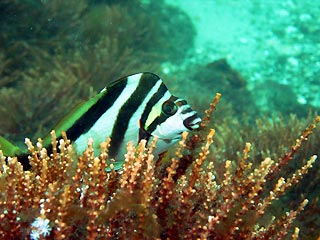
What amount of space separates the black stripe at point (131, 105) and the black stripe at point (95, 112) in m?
0.09

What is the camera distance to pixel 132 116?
2348 millimetres

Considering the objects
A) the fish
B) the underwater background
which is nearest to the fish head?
the fish

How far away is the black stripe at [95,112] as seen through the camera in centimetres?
235

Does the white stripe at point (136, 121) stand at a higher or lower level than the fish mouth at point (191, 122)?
higher

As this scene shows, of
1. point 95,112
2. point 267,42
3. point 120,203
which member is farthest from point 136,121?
point 267,42

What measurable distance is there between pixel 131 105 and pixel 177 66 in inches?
381

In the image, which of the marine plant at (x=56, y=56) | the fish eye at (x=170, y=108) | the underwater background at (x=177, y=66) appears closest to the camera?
the fish eye at (x=170, y=108)

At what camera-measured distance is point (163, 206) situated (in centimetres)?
195

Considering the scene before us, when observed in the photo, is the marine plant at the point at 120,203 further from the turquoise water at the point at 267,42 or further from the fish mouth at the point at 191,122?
the turquoise water at the point at 267,42

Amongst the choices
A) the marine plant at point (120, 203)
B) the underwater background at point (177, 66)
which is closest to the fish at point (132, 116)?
the marine plant at point (120, 203)

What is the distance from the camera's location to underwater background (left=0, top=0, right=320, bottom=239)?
17.3 ft

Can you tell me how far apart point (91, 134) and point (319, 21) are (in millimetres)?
14013

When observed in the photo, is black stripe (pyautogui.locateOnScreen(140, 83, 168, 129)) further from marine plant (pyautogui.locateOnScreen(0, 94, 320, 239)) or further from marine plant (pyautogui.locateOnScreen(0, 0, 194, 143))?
marine plant (pyautogui.locateOnScreen(0, 0, 194, 143))

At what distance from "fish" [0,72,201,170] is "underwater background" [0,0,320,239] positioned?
1.23 metres
